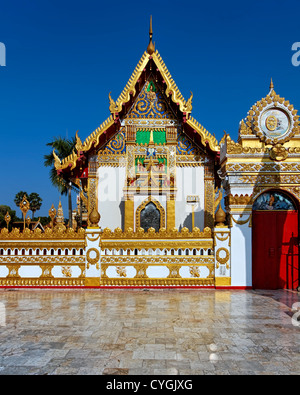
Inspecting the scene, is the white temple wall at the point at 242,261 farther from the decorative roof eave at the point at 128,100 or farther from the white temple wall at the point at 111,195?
the white temple wall at the point at 111,195

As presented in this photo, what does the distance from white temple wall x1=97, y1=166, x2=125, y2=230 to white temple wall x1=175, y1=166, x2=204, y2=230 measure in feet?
6.63

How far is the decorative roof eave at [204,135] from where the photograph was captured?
38.7ft

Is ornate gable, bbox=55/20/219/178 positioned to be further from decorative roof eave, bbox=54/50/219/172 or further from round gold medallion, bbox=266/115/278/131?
round gold medallion, bbox=266/115/278/131

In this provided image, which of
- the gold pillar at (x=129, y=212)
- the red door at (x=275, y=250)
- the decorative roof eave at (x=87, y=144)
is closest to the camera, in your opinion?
the red door at (x=275, y=250)

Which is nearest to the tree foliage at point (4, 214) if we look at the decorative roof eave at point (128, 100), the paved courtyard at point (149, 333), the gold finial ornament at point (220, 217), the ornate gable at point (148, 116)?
the ornate gable at point (148, 116)

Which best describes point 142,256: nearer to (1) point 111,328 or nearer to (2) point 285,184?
(1) point 111,328

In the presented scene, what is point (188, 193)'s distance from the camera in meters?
12.5

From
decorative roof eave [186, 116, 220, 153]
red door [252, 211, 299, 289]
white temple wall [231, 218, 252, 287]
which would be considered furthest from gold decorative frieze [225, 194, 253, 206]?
decorative roof eave [186, 116, 220, 153]

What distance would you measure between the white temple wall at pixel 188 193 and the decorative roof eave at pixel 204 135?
1.06 meters

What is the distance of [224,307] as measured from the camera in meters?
7.09

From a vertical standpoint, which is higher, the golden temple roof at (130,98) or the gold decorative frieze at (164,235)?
the golden temple roof at (130,98)

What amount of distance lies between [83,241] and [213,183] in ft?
18.1
